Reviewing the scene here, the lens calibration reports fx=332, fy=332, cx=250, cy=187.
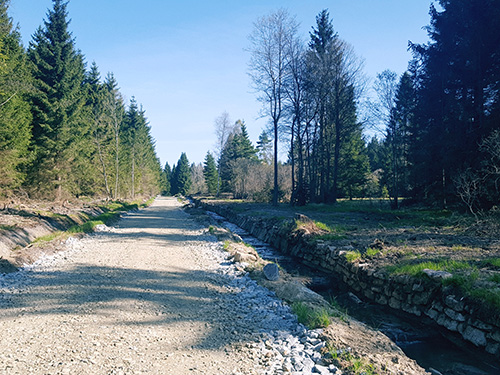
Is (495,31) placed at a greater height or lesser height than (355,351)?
greater

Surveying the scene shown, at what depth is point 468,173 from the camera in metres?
15.4

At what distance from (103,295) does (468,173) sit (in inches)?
637

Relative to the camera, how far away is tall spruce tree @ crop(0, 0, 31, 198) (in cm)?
1636

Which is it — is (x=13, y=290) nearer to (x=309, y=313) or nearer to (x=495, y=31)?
(x=309, y=313)

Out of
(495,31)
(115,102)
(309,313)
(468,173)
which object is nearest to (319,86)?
(495,31)

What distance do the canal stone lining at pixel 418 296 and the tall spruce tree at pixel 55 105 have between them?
64.4 feet

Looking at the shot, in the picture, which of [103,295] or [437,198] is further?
[437,198]

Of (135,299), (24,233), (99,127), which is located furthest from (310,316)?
(99,127)

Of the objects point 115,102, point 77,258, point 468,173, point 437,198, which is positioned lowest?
point 77,258

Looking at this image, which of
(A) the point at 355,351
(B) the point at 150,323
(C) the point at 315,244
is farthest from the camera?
(C) the point at 315,244

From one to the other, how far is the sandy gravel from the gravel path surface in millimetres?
11

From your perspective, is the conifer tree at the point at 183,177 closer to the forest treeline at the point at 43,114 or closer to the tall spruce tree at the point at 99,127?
the tall spruce tree at the point at 99,127

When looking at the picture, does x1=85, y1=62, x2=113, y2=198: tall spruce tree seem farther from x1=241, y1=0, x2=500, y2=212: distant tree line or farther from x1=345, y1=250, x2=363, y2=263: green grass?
x1=345, y1=250, x2=363, y2=263: green grass

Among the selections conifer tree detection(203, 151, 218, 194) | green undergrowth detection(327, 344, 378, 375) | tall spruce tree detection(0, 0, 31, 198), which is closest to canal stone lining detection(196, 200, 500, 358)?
green undergrowth detection(327, 344, 378, 375)
